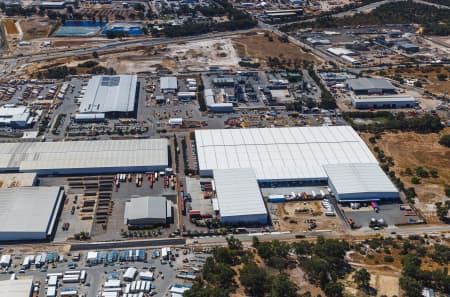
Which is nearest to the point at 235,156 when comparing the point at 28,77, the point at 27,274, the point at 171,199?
the point at 171,199

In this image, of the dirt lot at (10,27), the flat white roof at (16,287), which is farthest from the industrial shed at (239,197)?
the dirt lot at (10,27)

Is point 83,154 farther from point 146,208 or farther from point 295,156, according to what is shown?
point 295,156

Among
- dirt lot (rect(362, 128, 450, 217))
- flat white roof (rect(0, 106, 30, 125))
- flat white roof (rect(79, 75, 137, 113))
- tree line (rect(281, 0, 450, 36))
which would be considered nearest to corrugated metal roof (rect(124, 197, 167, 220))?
flat white roof (rect(79, 75, 137, 113))

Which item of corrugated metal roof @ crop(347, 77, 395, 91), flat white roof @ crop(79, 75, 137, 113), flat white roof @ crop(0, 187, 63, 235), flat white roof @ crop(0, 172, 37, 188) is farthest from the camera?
corrugated metal roof @ crop(347, 77, 395, 91)

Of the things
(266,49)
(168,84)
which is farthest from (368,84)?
(168,84)

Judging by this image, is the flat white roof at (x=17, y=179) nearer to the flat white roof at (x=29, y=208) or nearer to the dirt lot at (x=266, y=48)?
the flat white roof at (x=29, y=208)

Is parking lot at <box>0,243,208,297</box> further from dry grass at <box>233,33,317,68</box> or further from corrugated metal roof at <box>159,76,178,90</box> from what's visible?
dry grass at <box>233,33,317,68</box>
